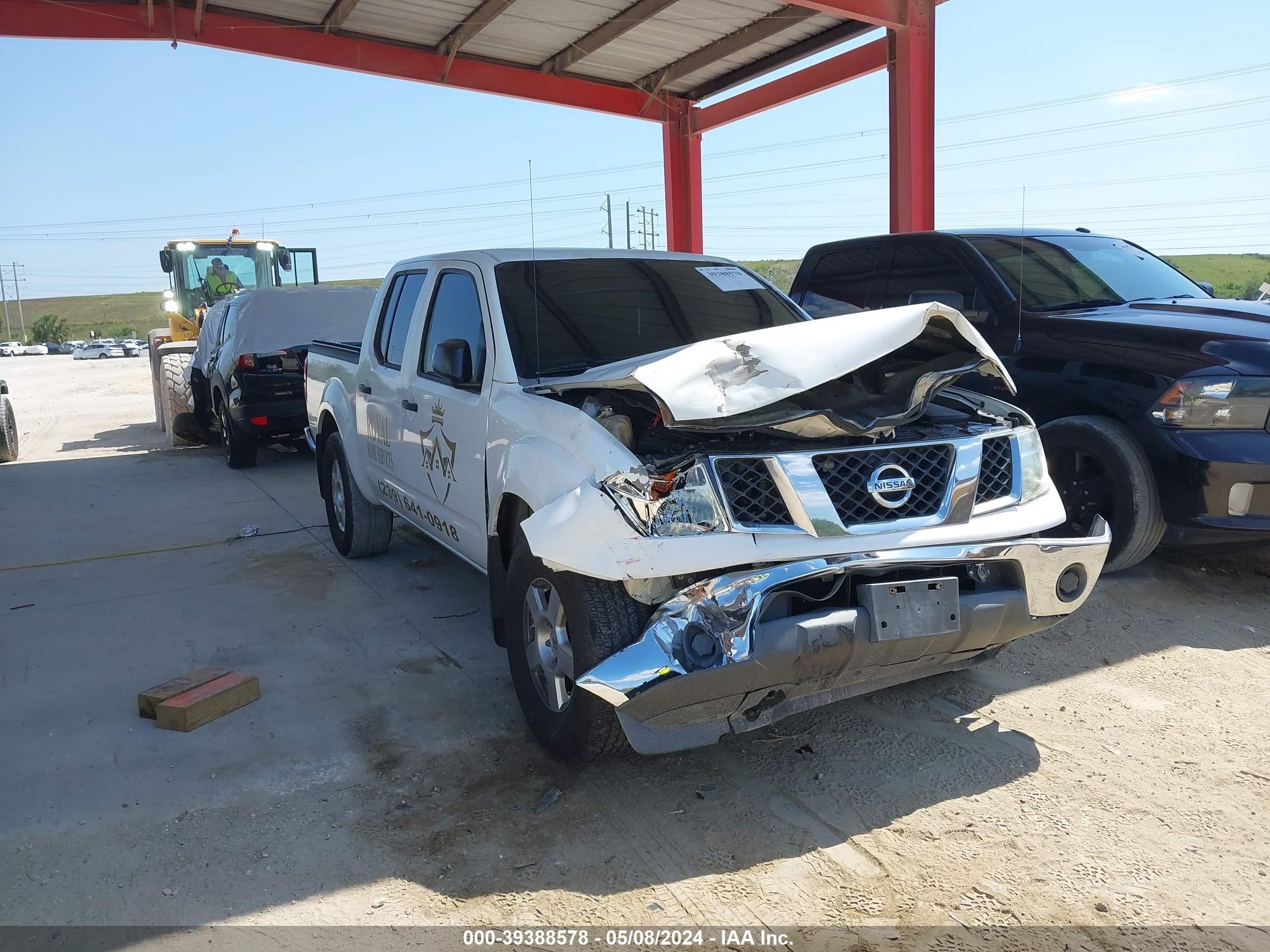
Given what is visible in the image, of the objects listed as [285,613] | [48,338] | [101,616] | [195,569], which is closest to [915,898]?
[285,613]

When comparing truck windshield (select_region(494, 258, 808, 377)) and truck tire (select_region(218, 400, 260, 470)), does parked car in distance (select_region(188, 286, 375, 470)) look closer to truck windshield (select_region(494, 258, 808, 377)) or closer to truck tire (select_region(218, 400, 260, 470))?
truck tire (select_region(218, 400, 260, 470))

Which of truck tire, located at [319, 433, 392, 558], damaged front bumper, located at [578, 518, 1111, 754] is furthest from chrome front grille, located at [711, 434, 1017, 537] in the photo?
truck tire, located at [319, 433, 392, 558]

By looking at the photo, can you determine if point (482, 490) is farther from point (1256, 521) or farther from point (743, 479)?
point (1256, 521)

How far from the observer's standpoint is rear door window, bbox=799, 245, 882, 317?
7125 millimetres

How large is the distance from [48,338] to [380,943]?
120559 mm

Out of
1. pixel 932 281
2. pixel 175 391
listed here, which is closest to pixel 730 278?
pixel 932 281

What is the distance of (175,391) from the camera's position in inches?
522

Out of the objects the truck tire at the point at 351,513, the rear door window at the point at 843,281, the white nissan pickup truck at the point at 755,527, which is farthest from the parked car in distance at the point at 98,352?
the white nissan pickup truck at the point at 755,527

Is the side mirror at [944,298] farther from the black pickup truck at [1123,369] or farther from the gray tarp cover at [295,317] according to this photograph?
the gray tarp cover at [295,317]

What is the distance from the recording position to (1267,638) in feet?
15.4

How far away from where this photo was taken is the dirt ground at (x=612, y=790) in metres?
2.80

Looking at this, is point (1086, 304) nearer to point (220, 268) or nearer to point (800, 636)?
point (800, 636)

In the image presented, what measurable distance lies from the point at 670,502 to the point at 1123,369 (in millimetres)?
3481

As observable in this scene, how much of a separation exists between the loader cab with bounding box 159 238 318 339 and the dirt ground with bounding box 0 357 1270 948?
47.3 feet
